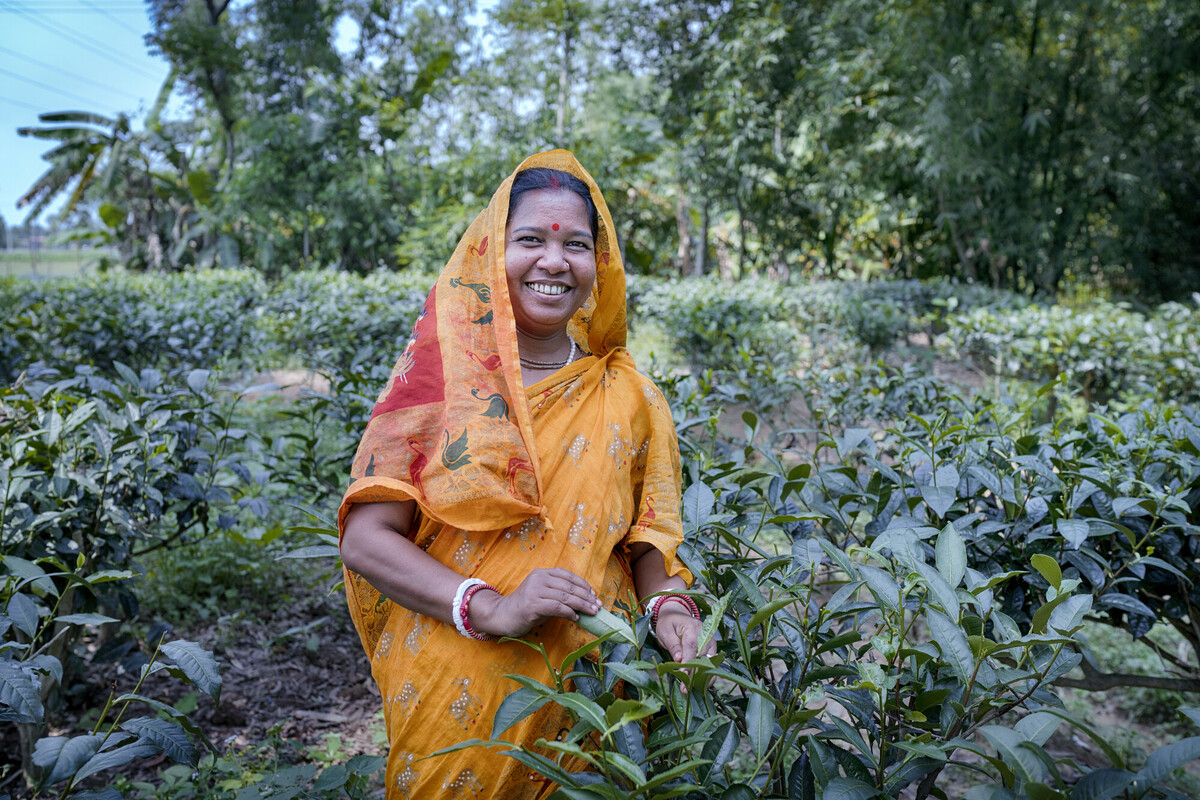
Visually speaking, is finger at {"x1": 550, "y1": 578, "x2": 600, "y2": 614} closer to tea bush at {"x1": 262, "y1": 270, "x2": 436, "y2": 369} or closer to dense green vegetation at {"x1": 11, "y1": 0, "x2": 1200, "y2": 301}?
tea bush at {"x1": 262, "y1": 270, "x2": 436, "y2": 369}

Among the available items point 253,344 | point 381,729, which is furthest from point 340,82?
point 381,729

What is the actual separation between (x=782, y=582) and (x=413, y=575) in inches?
22.2

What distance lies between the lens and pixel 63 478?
5.55ft

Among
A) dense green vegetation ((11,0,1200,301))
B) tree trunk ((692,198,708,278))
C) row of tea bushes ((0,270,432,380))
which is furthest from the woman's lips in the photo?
tree trunk ((692,198,708,278))

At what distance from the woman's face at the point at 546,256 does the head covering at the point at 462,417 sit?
1.4 inches

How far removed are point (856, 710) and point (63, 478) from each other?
1710mm

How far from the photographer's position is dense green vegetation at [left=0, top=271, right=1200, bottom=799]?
2.94 ft

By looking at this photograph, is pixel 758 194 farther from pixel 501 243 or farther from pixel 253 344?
pixel 501 243

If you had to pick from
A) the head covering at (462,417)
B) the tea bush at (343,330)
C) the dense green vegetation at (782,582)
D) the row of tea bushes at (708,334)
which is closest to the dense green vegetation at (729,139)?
the row of tea bushes at (708,334)

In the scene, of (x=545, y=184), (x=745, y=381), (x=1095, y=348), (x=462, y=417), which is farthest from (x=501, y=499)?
(x=1095, y=348)

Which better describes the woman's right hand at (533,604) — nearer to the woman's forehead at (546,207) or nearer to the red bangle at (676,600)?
the red bangle at (676,600)

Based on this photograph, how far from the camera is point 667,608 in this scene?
1.26 m

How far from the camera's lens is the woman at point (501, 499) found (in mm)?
1182

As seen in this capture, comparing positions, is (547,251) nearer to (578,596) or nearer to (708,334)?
(578,596)
